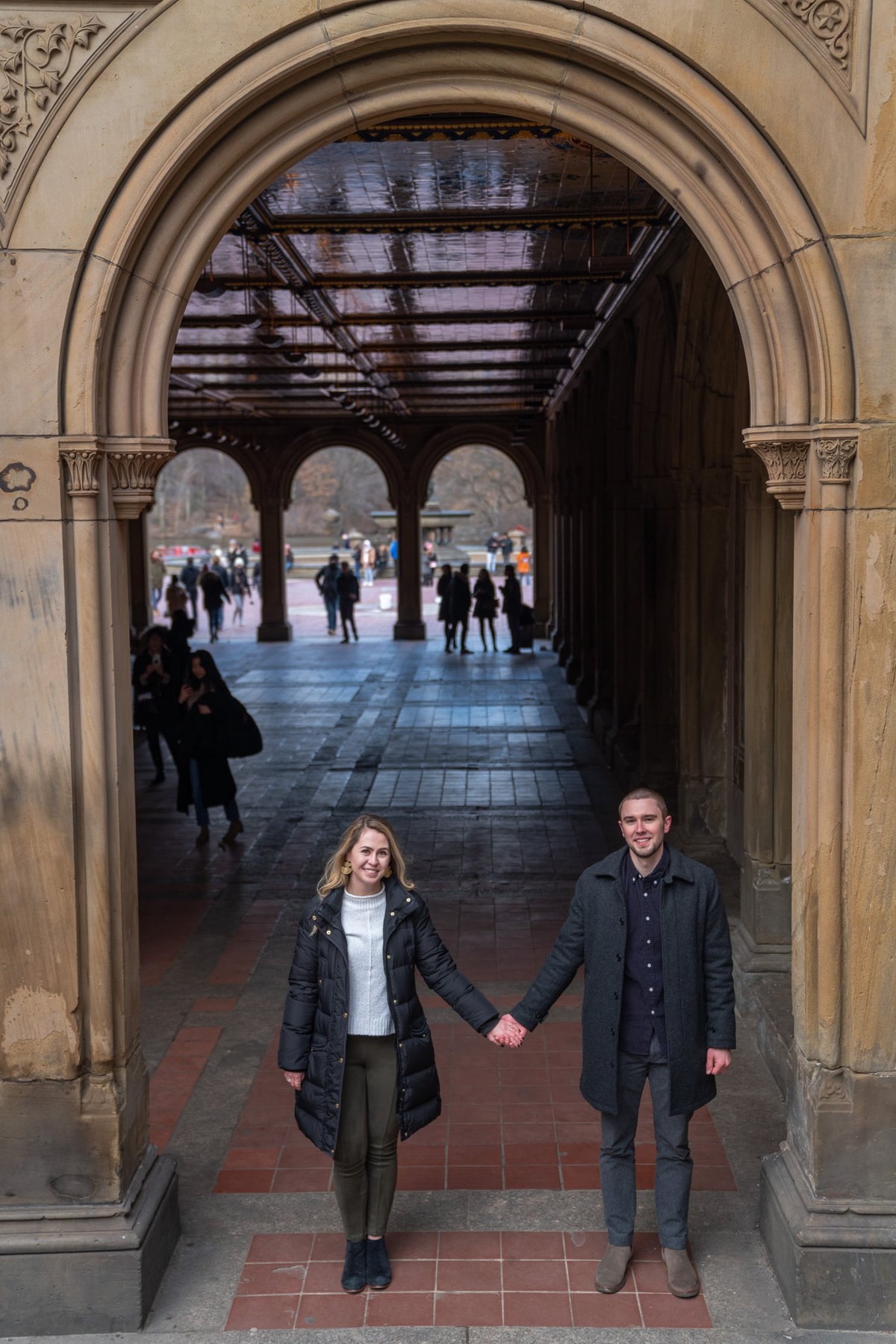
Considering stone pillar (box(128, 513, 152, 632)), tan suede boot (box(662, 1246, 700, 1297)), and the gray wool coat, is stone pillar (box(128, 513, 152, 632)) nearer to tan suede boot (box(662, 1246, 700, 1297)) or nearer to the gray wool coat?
the gray wool coat

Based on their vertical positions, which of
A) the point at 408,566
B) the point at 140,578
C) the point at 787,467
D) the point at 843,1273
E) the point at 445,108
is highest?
the point at 445,108

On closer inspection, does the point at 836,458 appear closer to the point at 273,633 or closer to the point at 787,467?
the point at 787,467

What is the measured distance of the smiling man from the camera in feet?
15.3

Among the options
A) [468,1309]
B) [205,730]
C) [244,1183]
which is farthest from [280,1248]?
[205,730]

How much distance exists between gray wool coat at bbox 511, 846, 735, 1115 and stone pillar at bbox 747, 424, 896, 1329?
37 cm

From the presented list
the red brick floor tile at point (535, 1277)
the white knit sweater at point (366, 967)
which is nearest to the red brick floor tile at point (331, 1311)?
the red brick floor tile at point (535, 1277)

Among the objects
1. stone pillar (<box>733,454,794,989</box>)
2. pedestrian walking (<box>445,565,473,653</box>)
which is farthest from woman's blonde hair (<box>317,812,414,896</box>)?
pedestrian walking (<box>445,565,473,653</box>)

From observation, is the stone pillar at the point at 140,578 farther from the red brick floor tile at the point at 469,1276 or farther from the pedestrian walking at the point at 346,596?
the red brick floor tile at the point at 469,1276

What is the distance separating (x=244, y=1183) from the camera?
5.62 meters

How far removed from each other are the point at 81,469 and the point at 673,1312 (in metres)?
3.29

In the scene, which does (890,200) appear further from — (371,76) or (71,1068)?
(71,1068)

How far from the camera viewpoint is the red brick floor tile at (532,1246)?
5.04m

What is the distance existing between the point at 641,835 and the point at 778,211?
6.58 ft

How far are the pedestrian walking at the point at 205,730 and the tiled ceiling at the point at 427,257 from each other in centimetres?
278
